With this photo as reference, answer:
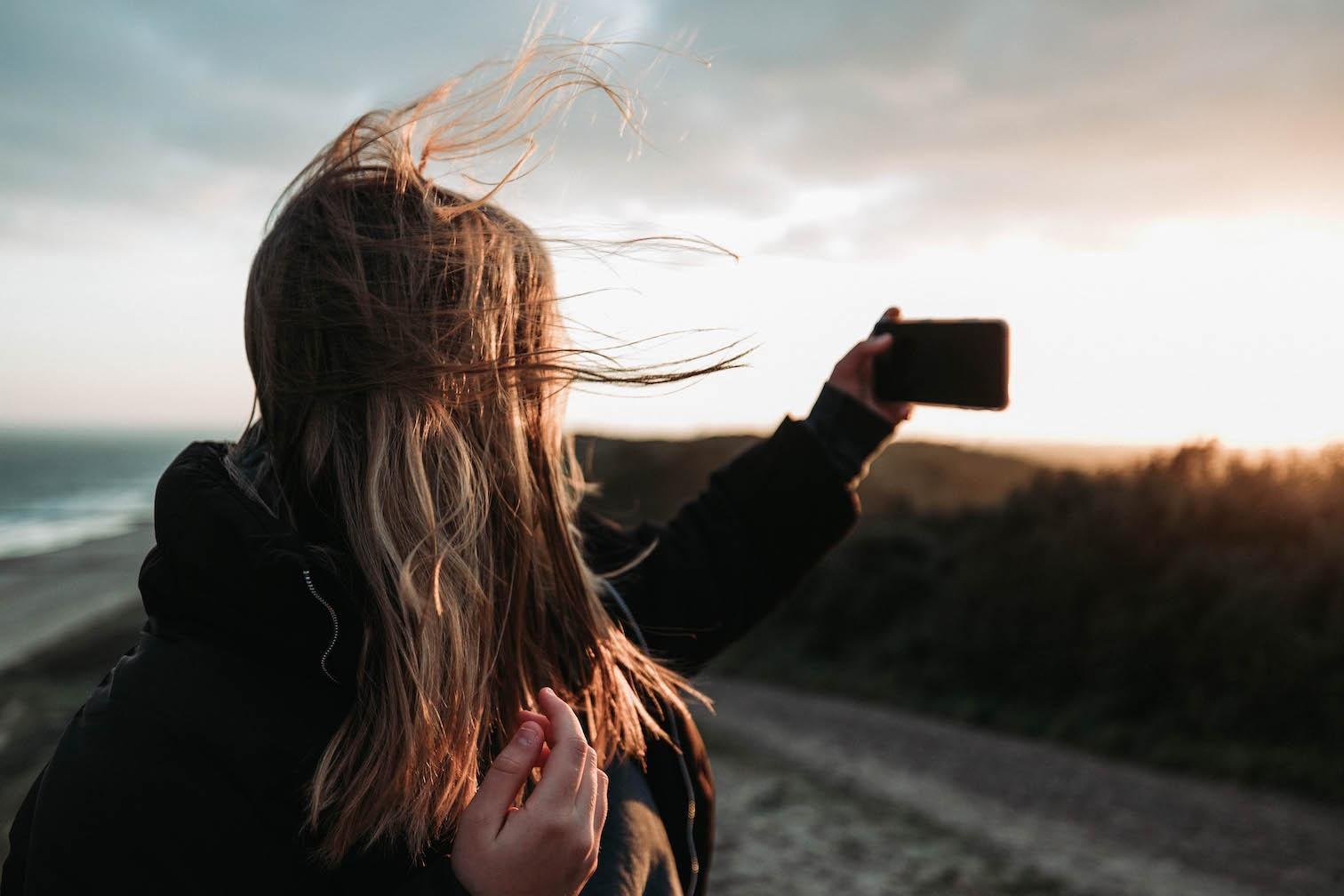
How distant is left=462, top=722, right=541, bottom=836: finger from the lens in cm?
102

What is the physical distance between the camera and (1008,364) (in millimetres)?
1662

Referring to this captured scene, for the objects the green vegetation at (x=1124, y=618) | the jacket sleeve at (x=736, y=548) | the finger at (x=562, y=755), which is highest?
Answer: the jacket sleeve at (x=736, y=548)

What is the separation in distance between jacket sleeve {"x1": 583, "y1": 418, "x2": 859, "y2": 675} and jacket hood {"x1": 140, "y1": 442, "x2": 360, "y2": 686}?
0.75 meters

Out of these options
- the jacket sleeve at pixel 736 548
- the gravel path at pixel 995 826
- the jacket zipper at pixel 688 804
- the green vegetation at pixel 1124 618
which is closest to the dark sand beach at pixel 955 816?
the gravel path at pixel 995 826

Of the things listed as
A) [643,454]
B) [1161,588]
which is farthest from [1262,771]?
[643,454]

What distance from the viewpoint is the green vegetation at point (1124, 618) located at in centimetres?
696

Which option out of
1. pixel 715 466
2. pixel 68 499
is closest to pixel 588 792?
pixel 715 466

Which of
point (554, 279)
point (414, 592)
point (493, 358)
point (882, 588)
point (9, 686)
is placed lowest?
point (9, 686)

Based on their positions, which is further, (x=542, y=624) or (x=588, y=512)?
(x=588, y=512)

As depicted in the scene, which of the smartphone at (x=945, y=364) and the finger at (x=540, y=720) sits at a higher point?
the smartphone at (x=945, y=364)

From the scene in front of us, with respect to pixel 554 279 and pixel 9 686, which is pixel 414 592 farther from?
pixel 9 686

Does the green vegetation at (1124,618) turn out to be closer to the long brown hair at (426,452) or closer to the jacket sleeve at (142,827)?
the long brown hair at (426,452)

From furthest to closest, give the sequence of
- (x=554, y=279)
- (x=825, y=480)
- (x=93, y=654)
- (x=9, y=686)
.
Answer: (x=93, y=654) < (x=9, y=686) < (x=825, y=480) < (x=554, y=279)

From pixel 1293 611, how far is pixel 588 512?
7466mm
